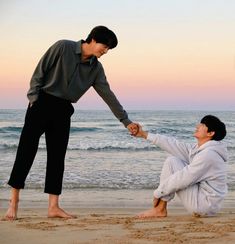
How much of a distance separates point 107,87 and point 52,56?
2.10ft

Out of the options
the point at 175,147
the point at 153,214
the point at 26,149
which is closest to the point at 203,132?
the point at 175,147

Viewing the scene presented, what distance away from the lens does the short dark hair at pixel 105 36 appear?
4.47 meters

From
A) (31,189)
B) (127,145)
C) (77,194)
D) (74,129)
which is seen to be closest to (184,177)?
(77,194)

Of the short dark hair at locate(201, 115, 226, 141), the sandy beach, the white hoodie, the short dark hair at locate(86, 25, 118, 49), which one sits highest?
the short dark hair at locate(86, 25, 118, 49)

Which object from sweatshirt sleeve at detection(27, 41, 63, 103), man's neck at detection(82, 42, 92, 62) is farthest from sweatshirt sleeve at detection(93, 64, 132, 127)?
sweatshirt sleeve at detection(27, 41, 63, 103)

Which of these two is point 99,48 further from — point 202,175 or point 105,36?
point 202,175

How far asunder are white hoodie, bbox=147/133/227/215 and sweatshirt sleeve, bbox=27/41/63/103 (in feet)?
4.42

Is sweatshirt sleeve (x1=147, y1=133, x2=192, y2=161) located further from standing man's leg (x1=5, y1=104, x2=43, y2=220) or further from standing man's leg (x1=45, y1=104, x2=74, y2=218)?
standing man's leg (x1=5, y1=104, x2=43, y2=220)

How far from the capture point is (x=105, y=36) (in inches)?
176

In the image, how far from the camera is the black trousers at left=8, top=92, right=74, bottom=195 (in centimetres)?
462

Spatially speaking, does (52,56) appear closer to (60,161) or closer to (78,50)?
(78,50)

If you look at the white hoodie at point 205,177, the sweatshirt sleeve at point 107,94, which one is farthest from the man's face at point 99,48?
the white hoodie at point 205,177

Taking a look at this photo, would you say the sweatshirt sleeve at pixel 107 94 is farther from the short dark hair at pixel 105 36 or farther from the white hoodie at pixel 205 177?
the white hoodie at pixel 205 177

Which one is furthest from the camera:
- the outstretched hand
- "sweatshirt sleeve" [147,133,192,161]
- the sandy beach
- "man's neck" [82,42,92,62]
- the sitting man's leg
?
the outstretched hand
